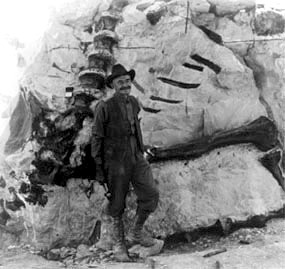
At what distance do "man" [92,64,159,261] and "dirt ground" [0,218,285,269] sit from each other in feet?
1.05

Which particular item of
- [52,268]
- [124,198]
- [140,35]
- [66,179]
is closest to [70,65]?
[140,35]

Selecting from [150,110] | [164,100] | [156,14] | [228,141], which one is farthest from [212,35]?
[228,141]

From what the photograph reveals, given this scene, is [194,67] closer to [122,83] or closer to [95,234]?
[122,83]

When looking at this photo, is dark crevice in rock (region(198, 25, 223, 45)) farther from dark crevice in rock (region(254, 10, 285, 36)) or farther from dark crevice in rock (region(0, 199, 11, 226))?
dark crevice in rock (region(0, 199, 11, 226))

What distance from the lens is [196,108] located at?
18.9 ft

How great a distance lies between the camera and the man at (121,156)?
480 centimetres

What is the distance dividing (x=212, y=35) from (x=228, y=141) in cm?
145

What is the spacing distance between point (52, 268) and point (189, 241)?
1633mm

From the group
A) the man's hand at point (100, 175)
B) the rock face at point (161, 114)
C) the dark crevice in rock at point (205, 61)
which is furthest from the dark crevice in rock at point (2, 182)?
the dark crevice in rock at point (205, 61)

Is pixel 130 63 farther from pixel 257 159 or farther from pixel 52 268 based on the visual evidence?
pixel 52 268

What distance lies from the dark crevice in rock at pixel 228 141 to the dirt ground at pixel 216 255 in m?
1.04

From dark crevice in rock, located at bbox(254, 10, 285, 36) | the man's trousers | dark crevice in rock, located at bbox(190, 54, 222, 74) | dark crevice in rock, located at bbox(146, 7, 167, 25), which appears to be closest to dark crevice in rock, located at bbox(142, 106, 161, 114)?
dark crevice in rock, located at bbox(190, 54, 222, 74)

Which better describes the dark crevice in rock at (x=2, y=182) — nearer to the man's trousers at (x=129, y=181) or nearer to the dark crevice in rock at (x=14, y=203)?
the dark crevice in rock at (x=14, y=203)

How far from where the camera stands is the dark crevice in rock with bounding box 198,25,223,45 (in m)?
5.91
